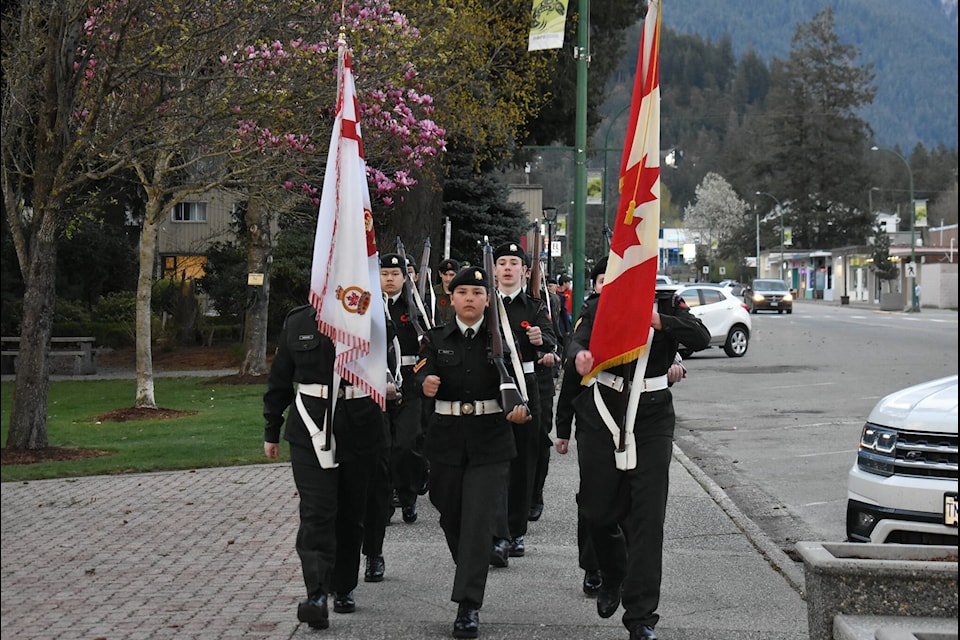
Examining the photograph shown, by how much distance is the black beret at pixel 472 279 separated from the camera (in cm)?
702

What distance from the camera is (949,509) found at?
23.0ft

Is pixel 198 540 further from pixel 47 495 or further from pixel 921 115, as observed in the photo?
pixel 921 115

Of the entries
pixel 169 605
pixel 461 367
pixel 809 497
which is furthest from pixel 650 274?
pixel 809 497

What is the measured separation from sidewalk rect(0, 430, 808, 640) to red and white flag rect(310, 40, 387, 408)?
1.28 m

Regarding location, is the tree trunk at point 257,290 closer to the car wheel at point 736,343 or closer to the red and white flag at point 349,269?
the car wheel at point 736,343

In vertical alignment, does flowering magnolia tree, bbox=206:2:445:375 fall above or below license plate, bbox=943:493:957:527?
above

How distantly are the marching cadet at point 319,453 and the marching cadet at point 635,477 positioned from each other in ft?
3.69

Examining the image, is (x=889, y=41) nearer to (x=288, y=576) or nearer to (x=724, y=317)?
(x=724, y=317)

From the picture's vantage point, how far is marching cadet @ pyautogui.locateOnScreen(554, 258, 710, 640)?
6.22m

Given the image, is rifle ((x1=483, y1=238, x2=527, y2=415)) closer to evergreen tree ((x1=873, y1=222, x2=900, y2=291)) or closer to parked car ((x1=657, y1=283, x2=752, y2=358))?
parked car ((x1=657, y1=283, x2=752, y2=358))

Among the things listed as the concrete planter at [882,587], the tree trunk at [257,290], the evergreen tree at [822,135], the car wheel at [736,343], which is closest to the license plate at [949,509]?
the concrete planter at [882,587]

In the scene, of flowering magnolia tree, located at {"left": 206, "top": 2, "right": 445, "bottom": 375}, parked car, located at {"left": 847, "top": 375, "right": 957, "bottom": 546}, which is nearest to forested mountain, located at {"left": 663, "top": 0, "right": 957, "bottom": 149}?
parked car, located at {"left": 847, "top": 375, "right": 957, "bottom": 546}

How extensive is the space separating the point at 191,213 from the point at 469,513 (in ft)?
146

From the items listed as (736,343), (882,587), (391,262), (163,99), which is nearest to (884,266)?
(736,343)
